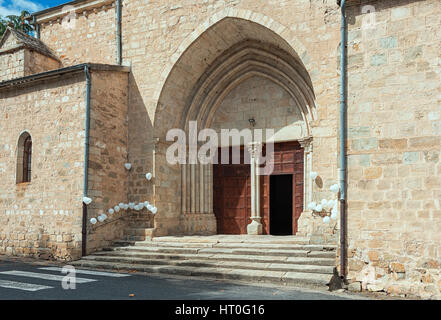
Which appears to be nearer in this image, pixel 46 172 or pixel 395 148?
pixel 395 148

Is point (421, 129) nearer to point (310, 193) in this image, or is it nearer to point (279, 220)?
point (310, 193)

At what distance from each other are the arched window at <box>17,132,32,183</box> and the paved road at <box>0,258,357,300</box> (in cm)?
345

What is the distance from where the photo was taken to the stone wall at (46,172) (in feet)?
32.4

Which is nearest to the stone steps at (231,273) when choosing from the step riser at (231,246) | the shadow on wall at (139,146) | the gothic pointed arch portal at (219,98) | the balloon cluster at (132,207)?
the step riser at (231,246)

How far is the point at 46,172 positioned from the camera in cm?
1038

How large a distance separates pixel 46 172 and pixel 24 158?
1149mm

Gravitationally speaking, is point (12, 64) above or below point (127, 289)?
above

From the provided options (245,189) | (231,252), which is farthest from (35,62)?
(231,252)

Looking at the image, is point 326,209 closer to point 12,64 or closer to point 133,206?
point 133,206

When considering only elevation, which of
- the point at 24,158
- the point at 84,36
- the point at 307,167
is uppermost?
the point at 84,36

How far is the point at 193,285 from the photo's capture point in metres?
7.05

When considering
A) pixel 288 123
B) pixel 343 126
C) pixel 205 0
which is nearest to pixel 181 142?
pixel 288 123

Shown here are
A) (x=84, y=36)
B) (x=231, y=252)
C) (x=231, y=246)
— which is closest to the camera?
(x=231, y=252)

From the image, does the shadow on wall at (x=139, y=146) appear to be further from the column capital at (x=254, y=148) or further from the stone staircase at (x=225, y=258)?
the column capital at (x=254, y=148)
